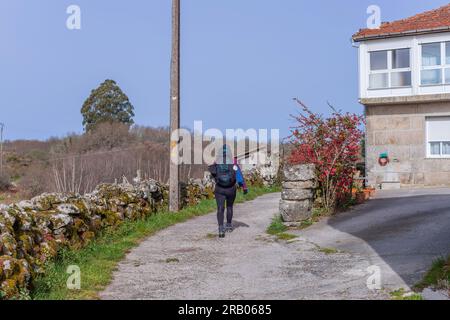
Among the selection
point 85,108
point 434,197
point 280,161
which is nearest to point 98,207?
point 434,197

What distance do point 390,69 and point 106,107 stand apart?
44.9m

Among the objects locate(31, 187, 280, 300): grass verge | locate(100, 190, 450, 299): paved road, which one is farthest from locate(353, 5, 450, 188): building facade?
locate(31, 187, 280, 300): grass verge

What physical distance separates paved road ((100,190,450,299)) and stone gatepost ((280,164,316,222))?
518 millimetres

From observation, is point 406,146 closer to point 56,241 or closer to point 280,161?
point 280,161

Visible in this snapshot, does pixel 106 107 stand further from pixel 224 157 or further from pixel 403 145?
pixel 224 157

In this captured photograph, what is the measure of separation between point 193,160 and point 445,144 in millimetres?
19857

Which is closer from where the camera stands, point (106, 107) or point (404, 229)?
point (404, 229)

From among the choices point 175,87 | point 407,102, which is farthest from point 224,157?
point 407,102

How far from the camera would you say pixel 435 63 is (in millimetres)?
23016

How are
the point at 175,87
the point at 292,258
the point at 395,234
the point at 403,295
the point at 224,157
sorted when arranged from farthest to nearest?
1. the point at 175,87
2. the point at 224,157
3. the point at 395,234
4. the point at 292,258
5. the point at 403,295

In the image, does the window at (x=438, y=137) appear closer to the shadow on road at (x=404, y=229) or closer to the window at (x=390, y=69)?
the window at (x=390, y=69)

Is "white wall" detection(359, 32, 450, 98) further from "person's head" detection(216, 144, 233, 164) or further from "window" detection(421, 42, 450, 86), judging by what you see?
"person's head" detection(216, 144, 233, 164)

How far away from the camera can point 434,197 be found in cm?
1557

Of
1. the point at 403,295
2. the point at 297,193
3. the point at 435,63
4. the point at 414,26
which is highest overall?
the point at 414,26
